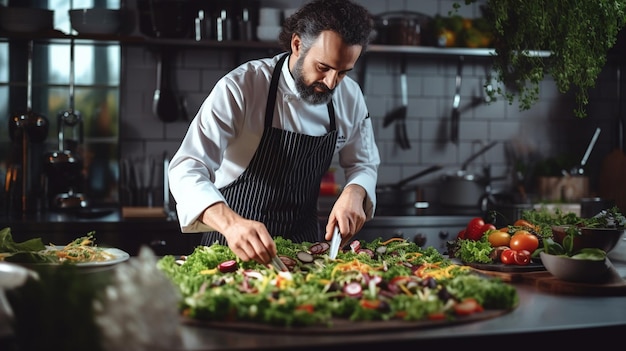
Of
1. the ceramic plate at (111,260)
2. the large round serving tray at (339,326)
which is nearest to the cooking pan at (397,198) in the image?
the ceramic plate at (111,260)

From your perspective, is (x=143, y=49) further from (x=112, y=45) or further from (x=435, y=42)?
(x=435, y=42)

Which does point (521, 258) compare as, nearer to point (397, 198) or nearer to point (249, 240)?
point (249, 240)

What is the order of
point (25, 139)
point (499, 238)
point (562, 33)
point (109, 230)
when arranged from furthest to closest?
point (25, 139) < point (109, 230) < point (562, 33) < point (499, 238)

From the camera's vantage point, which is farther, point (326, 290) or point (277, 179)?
point (277, 179)

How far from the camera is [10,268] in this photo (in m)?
2.04

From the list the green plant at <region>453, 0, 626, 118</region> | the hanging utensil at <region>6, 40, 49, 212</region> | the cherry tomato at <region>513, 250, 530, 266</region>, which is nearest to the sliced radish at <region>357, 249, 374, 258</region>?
the cherry tomato at <region>513, 250, 530, 266</region>

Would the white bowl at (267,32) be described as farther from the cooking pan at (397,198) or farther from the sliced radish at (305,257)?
the sliced radish at (305,257)

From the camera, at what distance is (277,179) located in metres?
3.30

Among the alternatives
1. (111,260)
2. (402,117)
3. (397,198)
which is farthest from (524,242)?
(402,117)

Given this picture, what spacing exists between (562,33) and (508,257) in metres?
1.05

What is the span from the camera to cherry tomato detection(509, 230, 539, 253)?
2783 mm

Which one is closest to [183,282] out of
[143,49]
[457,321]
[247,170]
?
[457,321]

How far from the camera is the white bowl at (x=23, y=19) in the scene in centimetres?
452

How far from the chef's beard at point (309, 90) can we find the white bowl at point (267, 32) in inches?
67.9
